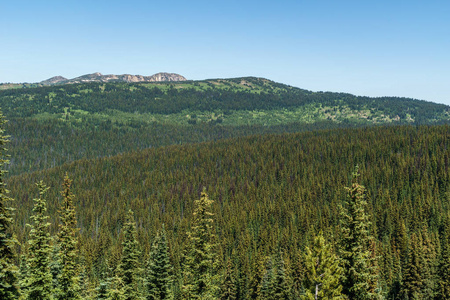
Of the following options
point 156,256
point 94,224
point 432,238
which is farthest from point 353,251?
point 94,224

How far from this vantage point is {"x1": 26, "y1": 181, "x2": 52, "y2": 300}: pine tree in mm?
26703

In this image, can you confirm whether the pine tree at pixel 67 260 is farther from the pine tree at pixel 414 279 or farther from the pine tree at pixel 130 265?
the pine tree at pixel 414 279

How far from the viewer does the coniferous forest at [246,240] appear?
87.2ft

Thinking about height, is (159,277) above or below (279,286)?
above

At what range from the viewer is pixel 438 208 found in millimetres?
137875

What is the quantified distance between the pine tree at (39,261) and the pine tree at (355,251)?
2260cm

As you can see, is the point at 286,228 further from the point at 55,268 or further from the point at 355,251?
the point at 55,268

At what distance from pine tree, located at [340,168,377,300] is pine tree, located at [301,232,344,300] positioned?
1096mm

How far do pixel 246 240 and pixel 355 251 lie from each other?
103926 millimetres

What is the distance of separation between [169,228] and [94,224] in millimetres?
41626

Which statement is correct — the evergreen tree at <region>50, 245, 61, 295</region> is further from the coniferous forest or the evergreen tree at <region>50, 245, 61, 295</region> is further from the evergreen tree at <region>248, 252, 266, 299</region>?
the evergreen tree at <region>248, 252, 266, 299</region>

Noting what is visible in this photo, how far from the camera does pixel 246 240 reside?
12719 centimetres

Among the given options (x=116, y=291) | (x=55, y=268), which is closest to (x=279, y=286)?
(x=116, y=291)

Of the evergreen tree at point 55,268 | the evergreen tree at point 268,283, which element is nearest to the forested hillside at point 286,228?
the evergreen tree at point 268,283
